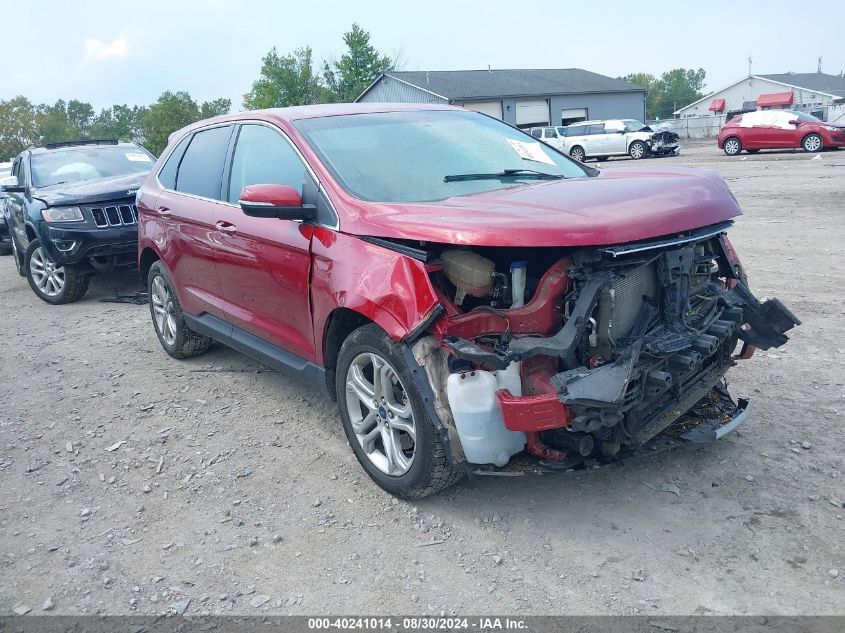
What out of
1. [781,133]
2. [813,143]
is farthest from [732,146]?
[813,143]

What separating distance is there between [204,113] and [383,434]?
7166 centimetres

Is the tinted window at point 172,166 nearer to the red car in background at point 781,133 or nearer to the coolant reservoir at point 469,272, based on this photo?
the coolant reservoir at point 469,272

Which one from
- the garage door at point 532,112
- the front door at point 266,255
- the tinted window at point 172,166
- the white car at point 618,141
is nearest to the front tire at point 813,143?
the white car at point 618,141

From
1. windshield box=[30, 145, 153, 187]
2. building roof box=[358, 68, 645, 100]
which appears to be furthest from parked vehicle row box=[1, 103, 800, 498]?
building roof box=[358, 68, 645, 100]

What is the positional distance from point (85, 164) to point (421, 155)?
289 inches

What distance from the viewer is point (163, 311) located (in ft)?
19.8

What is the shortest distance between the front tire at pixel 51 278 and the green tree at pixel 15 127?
196 ft

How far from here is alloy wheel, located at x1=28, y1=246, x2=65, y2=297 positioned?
8781 millimetres

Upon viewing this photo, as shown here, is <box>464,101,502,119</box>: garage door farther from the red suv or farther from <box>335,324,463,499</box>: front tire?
<box>335,324,463,499</box>: front tire

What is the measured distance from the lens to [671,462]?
3.73 meters

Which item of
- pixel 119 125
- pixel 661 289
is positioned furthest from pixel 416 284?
pixel 119 125

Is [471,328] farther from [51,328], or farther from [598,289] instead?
[51,328]

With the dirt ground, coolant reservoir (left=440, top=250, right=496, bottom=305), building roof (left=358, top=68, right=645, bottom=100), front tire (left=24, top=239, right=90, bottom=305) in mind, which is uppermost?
building roof (left=358, top=68, right=645, bottom=100)

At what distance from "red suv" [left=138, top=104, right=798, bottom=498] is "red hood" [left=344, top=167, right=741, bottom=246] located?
1 centimetres
